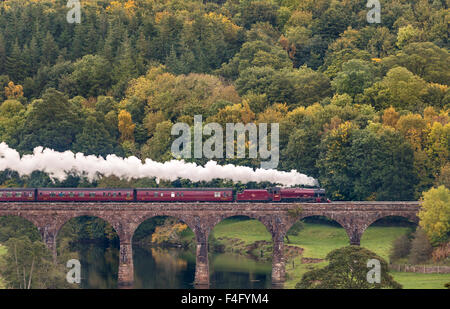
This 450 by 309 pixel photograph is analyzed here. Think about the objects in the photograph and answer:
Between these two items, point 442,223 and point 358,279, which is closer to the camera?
point 358,279

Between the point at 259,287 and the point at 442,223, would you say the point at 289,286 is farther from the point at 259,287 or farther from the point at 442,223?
the point at 442,223

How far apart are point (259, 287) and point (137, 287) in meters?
19.1

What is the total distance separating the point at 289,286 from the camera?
192875 mm

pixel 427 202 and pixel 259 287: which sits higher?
pixel 427 202

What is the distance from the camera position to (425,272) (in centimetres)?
18875
